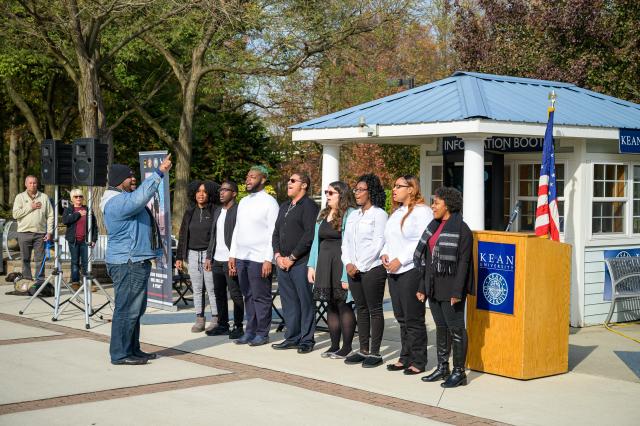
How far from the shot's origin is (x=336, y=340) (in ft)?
32.0

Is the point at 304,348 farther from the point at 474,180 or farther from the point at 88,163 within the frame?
the point at 88,163

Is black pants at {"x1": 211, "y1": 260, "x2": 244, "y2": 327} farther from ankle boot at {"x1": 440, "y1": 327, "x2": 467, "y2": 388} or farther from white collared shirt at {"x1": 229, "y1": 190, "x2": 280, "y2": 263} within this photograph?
ankle boot at {"x1": 440, "y1": 327, "x2": 467, "y2": 388}

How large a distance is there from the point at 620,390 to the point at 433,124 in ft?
13.7

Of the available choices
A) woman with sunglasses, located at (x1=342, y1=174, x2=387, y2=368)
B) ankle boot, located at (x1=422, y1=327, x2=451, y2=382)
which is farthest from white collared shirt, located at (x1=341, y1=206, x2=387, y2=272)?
ankle boot, located at (x1=422, y1=327, x2=451, y2=382)

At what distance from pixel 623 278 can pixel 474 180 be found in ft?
9.01

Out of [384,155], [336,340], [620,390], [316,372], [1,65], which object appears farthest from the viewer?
[1,65]

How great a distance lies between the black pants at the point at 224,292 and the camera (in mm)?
10867

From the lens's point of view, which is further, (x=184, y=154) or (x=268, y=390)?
(x=184, y=154)

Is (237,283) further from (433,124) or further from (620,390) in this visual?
(620,390)

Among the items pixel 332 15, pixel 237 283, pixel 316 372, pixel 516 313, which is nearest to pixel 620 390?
pixel 516 313

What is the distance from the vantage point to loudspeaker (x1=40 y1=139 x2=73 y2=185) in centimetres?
1253

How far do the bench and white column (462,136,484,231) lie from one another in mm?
2293

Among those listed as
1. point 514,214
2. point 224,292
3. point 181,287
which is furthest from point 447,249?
point 181,287

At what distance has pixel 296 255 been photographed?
995 centimetres
